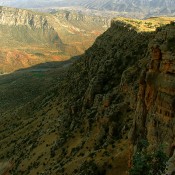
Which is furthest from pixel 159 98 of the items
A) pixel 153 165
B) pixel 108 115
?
pixel 108 115

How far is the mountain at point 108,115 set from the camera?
32.1 meters

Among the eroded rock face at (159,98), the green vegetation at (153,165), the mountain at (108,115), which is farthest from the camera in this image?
the mountain at (108,115)

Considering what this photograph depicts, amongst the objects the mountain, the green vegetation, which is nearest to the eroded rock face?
the mountain

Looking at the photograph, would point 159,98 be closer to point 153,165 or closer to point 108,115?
point 153,165

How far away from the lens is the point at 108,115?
46.9 meters

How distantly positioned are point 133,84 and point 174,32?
13.1 m

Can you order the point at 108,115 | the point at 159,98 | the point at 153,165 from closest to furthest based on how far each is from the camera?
the point at 153,165
the point at 159,98
the point at 108,115

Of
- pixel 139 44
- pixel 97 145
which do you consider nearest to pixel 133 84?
pixel 97 145

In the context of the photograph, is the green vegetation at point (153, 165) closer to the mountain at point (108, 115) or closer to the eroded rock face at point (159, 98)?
the mountain at point (108, 115)

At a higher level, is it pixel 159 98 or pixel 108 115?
pixel 159 98

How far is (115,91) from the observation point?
50.7 m

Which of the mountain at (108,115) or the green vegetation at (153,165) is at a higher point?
the green vegetation at (153,165)

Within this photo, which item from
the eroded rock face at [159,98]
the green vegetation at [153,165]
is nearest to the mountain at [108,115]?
the eroded rock face at [159,98]

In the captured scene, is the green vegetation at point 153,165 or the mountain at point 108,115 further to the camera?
the mountain at point 108,115
